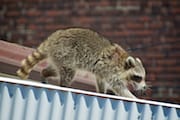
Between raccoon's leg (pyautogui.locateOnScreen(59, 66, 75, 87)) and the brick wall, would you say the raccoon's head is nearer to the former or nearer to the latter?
raccoon's leg (pyautogui.locateOnScreen(59, 66, 75, 87))

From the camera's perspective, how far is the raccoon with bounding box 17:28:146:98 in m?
5.26

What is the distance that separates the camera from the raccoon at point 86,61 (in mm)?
5258

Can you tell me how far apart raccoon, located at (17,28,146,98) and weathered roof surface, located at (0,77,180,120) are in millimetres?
1185

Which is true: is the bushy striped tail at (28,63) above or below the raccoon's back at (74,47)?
below

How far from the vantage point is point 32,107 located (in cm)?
363

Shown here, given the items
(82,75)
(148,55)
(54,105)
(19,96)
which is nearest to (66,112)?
(54,105)

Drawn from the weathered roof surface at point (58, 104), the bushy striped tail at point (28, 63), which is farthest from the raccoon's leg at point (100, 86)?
the weathered roof surface at point (58, 104)

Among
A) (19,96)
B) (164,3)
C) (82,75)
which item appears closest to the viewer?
(19,96)

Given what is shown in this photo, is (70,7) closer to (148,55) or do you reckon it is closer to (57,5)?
(57,5)

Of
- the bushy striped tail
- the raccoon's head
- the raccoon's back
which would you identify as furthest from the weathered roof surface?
the raccoon's head

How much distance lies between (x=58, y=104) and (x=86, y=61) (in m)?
1.91

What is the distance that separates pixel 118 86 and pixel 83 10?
2.22 m

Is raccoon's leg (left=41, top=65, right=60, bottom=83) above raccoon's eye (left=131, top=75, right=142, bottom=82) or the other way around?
the other way around

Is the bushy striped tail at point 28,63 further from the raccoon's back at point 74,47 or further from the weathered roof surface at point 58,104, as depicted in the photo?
the weathered roof surface at point 58,104
